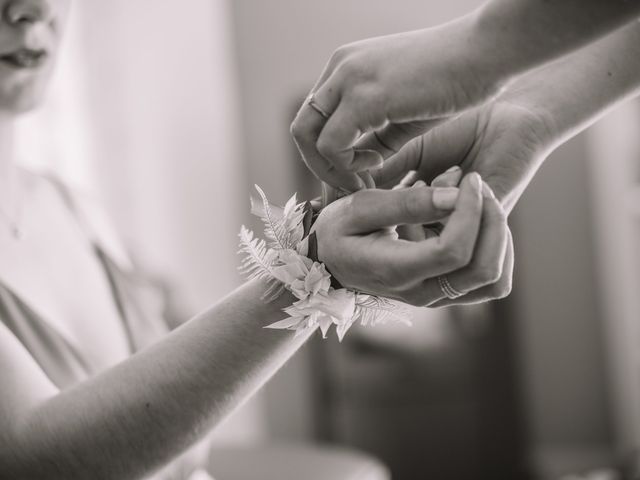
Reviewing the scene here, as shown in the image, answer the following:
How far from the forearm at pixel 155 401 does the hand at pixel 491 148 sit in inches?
8.6

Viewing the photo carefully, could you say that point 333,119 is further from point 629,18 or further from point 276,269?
point 629,18

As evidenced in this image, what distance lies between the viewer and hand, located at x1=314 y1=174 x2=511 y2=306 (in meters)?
0.65

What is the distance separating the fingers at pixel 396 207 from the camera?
675 millimetres

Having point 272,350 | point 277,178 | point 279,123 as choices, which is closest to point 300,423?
point 277,178

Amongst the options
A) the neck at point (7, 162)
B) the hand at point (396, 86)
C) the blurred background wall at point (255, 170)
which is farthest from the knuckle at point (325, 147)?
the blurred background wall at point (255, 170)

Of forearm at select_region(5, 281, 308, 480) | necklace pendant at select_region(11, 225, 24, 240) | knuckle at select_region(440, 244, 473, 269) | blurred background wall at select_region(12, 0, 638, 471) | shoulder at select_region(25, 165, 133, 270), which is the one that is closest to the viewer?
knuckle at select_region(440, 244, 473, 269)

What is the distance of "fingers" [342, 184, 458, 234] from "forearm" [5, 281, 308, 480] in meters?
0.13

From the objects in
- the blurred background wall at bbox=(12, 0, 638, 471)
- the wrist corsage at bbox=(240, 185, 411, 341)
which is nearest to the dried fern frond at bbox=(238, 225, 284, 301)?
the wrist corsage at bbox=(240, 185, 411, 341)

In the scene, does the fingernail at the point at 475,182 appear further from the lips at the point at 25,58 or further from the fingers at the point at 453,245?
the lips at the point at 25,58

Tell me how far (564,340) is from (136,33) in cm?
212

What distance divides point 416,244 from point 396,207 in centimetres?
5

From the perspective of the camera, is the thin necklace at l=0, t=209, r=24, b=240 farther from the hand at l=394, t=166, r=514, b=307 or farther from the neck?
the hand at l=394, t=166, r=514, b=307

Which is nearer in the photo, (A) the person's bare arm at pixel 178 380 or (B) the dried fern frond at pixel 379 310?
(A) the person's bare arm at pixel 178 380

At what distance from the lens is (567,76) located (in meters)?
0.81
